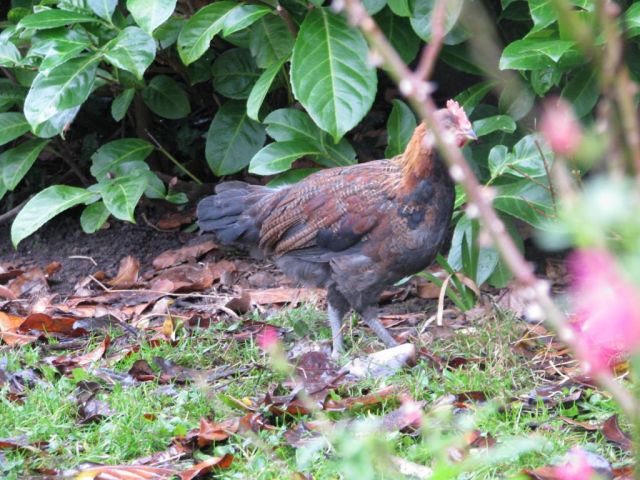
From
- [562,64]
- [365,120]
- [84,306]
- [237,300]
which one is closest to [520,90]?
[562,64]

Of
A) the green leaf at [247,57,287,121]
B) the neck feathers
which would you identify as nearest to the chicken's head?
the neck feathers

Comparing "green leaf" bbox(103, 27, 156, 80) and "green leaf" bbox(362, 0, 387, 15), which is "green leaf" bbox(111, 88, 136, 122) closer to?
"green leaf" bbox(103, 27, 156, 80)

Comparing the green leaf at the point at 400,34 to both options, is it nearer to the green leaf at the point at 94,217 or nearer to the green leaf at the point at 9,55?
the green leaf at the point at 94,217

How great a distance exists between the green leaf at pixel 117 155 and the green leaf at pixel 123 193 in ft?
0.83

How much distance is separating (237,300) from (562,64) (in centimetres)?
224

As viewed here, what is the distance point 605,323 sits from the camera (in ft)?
3.78

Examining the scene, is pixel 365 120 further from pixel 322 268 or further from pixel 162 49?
pixel 322 268

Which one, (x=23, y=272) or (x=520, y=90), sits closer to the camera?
(x=520, y=90)

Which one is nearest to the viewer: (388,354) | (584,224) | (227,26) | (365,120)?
(584,224)

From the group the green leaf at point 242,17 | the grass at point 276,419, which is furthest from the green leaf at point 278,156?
the grass at point 276,419

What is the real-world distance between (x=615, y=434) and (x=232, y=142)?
372 centimetres

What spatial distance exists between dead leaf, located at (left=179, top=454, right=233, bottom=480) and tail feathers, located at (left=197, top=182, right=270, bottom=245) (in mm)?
2166

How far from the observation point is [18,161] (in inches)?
268

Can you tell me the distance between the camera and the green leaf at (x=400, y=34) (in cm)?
607
